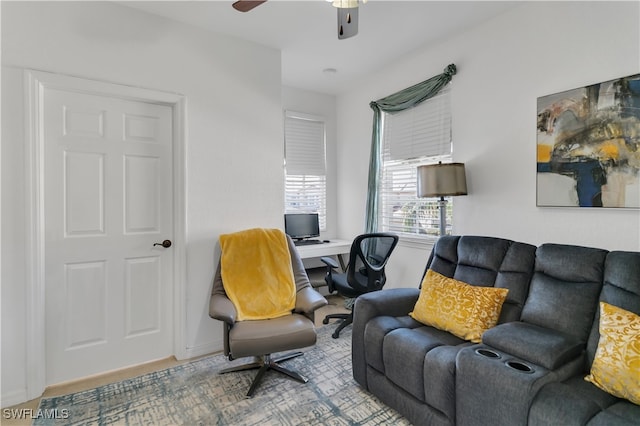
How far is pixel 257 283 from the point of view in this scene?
2.61m

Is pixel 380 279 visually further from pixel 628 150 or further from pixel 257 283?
pixel 628 150

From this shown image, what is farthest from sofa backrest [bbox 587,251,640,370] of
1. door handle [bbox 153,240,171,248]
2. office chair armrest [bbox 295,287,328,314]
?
door handle [bbox 153,240,171,248]

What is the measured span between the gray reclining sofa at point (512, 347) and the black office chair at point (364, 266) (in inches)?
30.5

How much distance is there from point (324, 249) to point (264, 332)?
69.1 inches

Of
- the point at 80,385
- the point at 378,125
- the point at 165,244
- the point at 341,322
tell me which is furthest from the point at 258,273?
the point at 378,125

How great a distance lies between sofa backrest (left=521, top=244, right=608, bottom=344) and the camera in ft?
5.52

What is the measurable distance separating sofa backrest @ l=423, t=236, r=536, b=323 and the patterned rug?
0.95 meters

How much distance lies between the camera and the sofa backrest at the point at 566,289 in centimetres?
168

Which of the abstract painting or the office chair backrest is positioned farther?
the office chair backrest

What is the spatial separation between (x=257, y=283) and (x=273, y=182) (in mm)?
1056

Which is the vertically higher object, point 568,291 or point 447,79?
point 447,79

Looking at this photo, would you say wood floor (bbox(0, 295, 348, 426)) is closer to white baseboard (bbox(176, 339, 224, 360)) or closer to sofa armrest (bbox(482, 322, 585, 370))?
white baseboard (bbox(176, 339, 224, 360))

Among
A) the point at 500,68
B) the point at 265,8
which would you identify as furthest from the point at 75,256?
the point at 500,68

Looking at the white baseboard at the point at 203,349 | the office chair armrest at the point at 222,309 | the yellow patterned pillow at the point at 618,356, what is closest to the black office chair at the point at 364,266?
the white baseboard at the point at 203,349
